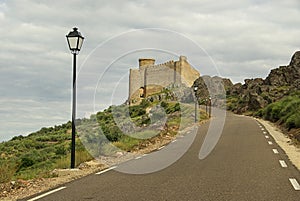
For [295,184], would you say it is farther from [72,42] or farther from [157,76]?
[157,76]

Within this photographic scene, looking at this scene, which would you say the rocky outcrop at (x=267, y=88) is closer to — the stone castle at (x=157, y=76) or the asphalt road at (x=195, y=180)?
the stone castle at (x=157, y=76)

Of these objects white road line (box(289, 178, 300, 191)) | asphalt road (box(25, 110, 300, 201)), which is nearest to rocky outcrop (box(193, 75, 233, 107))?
asphalt road (box(25, 110, 300, 201))

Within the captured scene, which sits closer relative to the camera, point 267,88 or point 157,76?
point 267,88

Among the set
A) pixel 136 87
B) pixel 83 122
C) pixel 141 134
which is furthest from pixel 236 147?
pixel 136 87

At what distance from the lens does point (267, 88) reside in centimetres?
8219

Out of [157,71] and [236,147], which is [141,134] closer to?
[236,147]

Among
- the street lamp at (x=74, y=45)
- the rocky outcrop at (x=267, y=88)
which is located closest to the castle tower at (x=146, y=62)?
the rocky outcrop at (x=267, y=88)

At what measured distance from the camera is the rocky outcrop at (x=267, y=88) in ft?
229

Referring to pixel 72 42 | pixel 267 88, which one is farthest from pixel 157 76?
pixel 72 42

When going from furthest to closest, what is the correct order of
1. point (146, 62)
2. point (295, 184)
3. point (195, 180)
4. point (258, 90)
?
point (146, 62), point (258, 90), point (195, 180), point (295, 184)

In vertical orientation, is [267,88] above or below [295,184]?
above

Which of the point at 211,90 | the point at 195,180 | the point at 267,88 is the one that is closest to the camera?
the point at 195,180

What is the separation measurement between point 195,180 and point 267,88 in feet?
245

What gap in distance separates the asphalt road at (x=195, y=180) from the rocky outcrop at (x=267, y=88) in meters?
Answer: 53.8
